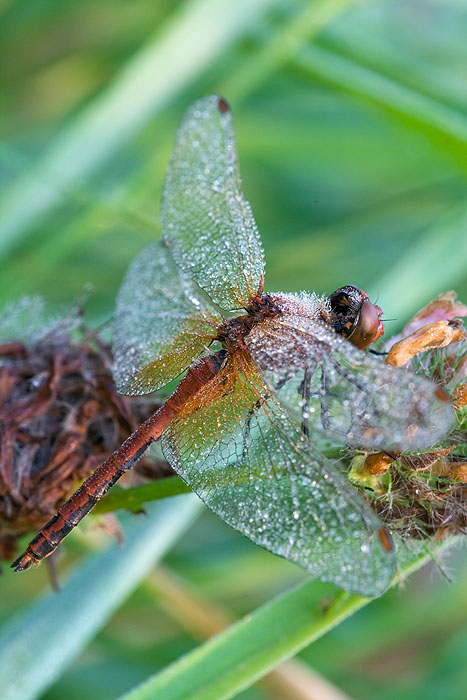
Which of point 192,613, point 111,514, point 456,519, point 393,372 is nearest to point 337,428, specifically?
point 393,372

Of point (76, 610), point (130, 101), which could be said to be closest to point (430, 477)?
point (76, 610)

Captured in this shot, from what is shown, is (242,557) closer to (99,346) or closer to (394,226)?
(99,346)

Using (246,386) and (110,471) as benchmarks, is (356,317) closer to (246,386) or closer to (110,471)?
(246,386)

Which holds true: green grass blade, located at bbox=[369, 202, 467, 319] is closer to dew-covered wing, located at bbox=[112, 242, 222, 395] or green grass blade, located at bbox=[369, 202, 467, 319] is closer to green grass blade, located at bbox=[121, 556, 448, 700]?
dew-covered wing, located at bbox=[112, 242, 222, 395]

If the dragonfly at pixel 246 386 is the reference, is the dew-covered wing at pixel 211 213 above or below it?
above

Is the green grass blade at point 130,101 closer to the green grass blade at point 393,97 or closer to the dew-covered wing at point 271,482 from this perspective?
the green grass blade at point 393,97

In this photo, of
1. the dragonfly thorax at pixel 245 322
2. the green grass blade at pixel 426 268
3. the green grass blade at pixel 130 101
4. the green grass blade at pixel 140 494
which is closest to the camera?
the green grass blade at pixel 140 494

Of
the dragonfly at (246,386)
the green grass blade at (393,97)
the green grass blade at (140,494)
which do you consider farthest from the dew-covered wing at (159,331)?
the green grass blade at (393,97)

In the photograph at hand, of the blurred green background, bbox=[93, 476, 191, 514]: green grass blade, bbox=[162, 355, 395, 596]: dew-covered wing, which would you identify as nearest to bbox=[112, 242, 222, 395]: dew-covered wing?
bbox=[162, 355, 395, 596]: dew-covered wing
